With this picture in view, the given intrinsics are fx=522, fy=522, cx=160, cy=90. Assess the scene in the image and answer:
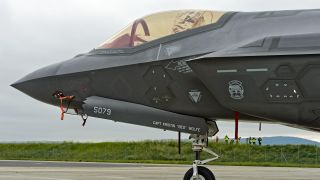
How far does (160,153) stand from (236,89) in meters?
38.8

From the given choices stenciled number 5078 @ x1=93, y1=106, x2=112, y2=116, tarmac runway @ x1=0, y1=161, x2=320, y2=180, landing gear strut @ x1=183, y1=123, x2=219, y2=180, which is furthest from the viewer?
tarmac runway @ x1=0, y1=161, x2=320, y2=180

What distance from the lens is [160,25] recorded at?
937 cm

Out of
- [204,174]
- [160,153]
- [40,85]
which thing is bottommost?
[204,174]

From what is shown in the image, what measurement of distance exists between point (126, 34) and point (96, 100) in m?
1.35

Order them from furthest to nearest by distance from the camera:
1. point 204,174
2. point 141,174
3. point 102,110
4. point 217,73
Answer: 1. point 141,174
2. point 204,174
3. point 102,110
4. point 217,73

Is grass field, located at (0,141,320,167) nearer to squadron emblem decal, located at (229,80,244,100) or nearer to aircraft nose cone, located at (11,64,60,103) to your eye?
aircraft nose cone, located at (11,64,60,103)

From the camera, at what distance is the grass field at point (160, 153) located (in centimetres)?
4206

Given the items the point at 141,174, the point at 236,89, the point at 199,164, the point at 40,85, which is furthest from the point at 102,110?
the point at 141,174

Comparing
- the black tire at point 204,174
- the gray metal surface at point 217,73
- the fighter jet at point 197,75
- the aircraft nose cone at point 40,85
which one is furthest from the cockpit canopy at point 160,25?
the black tire at point 204,174

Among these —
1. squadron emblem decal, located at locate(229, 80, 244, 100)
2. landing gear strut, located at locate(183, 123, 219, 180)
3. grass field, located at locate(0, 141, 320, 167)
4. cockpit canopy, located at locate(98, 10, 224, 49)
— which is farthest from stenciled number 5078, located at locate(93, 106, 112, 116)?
grass field, located at locate(0, 141, 320, 167)

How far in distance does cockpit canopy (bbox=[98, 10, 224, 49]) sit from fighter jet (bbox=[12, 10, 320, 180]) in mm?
19

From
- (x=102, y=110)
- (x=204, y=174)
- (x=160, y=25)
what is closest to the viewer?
(x=102, y=110)

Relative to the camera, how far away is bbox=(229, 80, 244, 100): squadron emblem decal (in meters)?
8.08

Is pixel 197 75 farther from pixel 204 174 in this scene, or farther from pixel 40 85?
pixel 40 85
